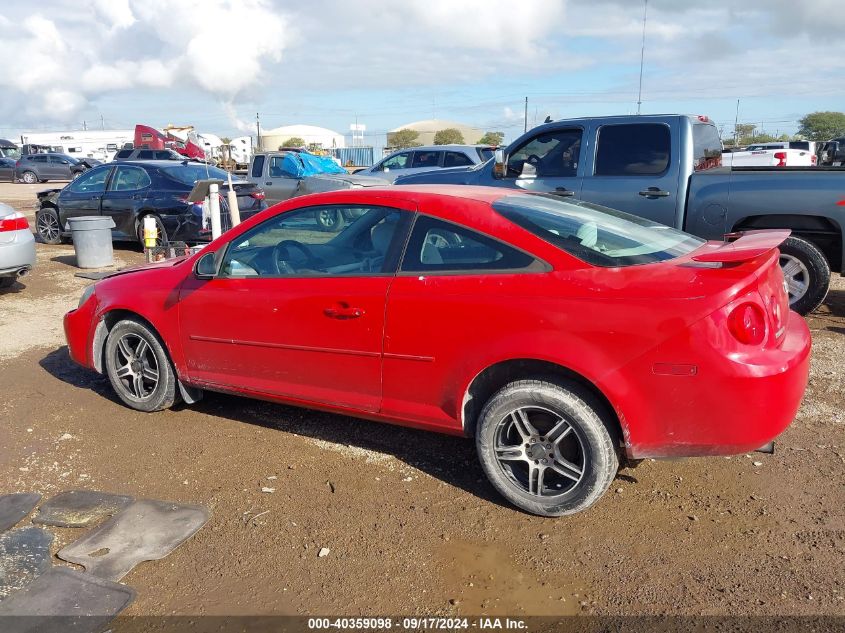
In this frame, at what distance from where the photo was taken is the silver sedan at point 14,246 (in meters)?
8.31

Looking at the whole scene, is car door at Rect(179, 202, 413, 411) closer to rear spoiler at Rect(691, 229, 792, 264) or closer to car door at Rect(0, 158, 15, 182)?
rear spoiler at Rect(691, 229, 792, 264)

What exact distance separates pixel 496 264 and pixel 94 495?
8.29ft

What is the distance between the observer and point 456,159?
51.0ft

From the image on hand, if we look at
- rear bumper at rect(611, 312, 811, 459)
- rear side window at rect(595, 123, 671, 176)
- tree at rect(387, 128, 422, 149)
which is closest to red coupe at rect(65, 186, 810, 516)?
rear bumper at rect(611, 312, 811, 459)

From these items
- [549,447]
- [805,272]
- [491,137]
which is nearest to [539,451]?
[549,447]

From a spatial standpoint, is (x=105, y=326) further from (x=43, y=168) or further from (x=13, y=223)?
(x=43, y=168)

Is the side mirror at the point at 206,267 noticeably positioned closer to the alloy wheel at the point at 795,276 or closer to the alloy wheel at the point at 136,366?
the alloy wheel at the point at 136,366

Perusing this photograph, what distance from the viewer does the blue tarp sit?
53.6 feet

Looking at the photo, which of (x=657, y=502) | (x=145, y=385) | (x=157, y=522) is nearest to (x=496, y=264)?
(x=657, y=502)

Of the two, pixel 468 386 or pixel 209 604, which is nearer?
pixel 209 604

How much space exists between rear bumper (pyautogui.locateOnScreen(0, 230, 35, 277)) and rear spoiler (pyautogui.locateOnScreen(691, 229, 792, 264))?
788 cm

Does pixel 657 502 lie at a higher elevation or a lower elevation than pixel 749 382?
lower

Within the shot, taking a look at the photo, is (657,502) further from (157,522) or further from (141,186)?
(141,186)

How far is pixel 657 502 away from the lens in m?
3.64
